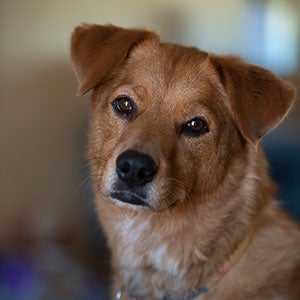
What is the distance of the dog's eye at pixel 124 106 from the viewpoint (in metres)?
1.83

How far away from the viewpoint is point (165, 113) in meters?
1.79

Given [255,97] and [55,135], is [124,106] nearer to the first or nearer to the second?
[255,97]

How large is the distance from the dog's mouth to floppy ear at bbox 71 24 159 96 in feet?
1.08

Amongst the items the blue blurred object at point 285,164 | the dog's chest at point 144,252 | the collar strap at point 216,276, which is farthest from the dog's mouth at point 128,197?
the blue blurred object at point 285,164

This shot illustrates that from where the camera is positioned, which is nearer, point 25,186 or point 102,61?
point 102,61

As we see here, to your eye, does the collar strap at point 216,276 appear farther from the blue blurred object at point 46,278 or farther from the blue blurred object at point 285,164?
the blue blurred object at point 285,164

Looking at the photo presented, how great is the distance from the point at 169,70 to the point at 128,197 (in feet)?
1.34

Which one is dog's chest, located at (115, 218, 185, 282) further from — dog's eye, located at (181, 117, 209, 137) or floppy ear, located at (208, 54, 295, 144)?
floppy ear, located at (208, 54, 295, 144)

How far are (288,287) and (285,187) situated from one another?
1492 millimetres

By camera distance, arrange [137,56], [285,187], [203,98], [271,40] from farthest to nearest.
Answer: [271,40] < [285,187] < [137,56] < [203,98]

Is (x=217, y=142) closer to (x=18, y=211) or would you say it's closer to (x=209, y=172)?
(x=209, y=172)

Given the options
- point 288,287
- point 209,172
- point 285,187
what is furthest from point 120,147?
point 285,187

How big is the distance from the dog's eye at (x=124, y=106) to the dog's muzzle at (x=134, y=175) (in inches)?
8.0

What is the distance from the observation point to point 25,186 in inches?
135
